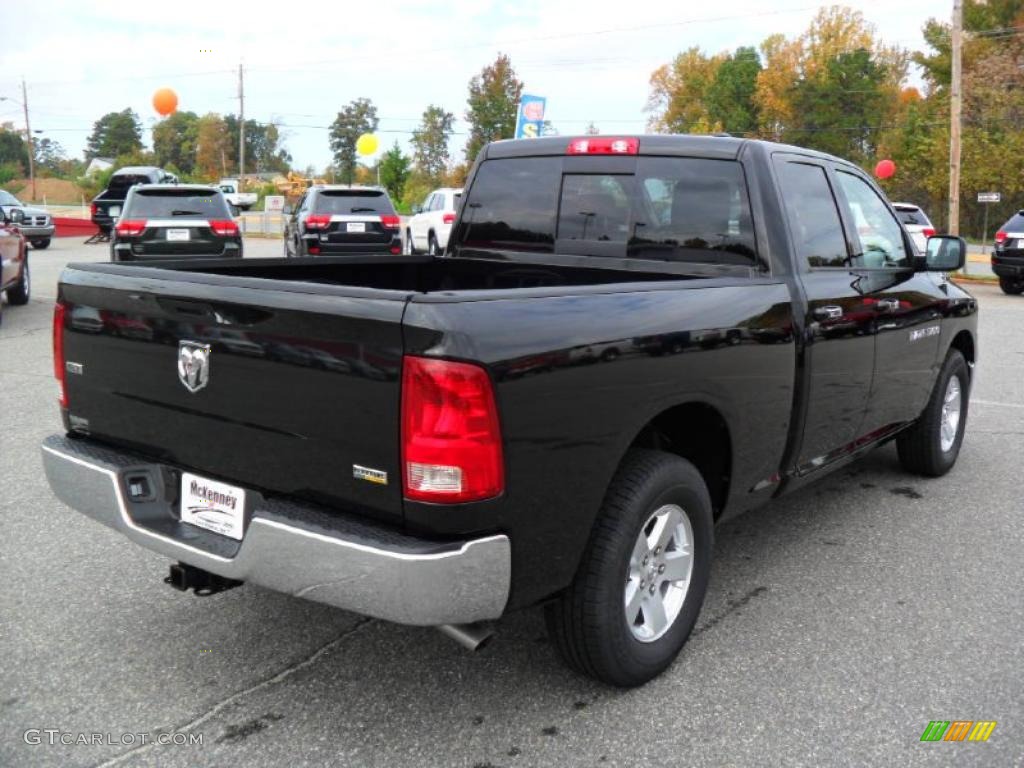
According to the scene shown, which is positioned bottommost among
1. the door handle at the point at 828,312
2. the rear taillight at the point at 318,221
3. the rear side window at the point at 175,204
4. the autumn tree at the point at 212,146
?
the door handle at the point at 828,312

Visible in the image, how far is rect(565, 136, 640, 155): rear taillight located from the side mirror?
176 centimetres

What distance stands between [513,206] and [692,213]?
3.00 feet

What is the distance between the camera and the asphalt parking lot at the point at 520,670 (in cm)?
276

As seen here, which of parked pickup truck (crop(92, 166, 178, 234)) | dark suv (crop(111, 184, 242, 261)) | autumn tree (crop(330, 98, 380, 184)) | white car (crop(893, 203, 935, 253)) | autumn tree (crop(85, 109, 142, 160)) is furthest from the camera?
autumn tree (crop(85, 109, 142, 160))

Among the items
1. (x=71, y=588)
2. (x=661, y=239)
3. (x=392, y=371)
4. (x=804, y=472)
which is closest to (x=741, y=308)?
(x=661, y=239)

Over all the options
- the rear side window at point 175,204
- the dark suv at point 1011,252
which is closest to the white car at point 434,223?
the rear side window at point 175,204

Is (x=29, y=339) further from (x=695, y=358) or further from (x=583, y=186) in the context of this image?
(x=695, y=358)

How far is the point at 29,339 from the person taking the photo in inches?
418

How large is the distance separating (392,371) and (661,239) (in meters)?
1.96

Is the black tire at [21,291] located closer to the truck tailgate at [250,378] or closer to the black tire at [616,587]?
the truck tailgate at [250,378]

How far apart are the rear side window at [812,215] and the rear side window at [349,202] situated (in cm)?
1396

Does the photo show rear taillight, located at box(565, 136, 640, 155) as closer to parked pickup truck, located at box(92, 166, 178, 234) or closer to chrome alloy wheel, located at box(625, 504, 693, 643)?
chrome alloy wheel, located at box(625, 504, 693, 643)

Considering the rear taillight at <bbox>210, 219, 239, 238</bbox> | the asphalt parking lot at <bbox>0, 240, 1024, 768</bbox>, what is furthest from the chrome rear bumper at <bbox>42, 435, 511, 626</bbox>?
the rear taillight at <bbox>210, 219, 239, 238</bbox>

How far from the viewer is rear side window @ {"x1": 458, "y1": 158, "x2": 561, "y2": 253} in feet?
14.3
